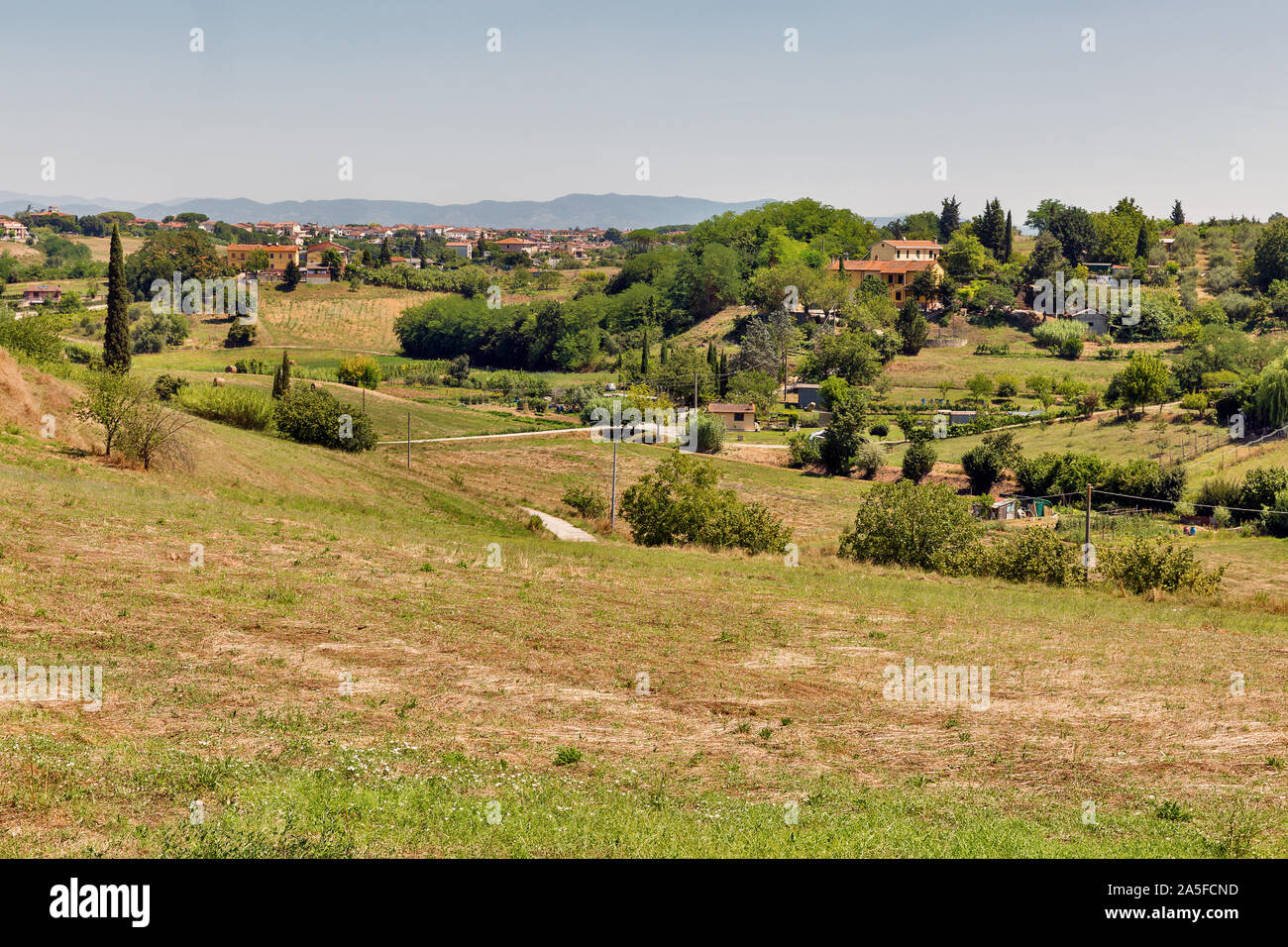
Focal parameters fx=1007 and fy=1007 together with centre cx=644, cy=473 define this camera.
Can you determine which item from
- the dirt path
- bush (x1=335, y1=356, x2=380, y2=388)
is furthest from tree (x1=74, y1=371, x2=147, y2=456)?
bush (x1=335, y1=356, x2=380, y2=388)

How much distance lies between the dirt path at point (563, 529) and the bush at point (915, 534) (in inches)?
485

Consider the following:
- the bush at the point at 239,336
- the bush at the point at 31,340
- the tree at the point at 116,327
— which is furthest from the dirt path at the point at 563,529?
the bush at the point at 239,336

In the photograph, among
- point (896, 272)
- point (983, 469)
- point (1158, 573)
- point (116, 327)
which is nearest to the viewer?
point (1158, 573)

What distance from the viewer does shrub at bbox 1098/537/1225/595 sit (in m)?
39.7

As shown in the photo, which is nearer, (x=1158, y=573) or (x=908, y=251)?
(x=1158, y=573)

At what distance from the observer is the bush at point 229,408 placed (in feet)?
206

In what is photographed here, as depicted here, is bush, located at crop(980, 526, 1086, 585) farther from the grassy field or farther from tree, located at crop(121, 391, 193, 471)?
tree, located at crop(121, 391, 193, 471)

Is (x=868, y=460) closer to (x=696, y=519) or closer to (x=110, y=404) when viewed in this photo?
(x=696, y=519)

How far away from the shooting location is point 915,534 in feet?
146

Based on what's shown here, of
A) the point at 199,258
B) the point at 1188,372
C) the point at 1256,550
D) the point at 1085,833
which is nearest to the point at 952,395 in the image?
the point at 1188,372

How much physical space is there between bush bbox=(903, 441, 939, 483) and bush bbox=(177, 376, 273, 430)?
49.5 m

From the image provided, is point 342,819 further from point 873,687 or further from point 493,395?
point 493,395

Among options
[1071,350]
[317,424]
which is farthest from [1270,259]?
[317,424]

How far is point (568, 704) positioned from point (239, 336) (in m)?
140
